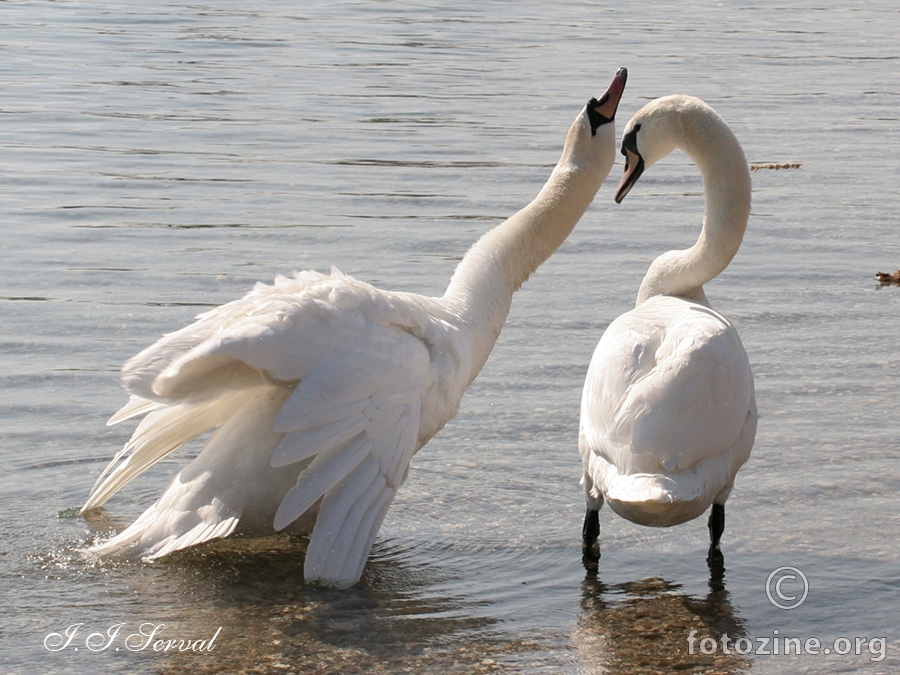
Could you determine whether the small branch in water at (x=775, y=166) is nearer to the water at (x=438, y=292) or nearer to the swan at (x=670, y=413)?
the water at (x=438, y=292)

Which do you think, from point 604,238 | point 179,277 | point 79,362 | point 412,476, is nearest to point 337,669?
point 412,476

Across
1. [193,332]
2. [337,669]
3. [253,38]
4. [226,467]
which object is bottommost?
[337,669]

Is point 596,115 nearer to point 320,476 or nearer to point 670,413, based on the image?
point 670,413

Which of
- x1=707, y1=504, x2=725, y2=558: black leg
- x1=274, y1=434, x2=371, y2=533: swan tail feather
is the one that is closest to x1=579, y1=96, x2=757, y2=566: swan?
x1=707, y1=504, x2=725, y2=558: black leg

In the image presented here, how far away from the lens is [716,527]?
17.4 ft

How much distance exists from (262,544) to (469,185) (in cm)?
588

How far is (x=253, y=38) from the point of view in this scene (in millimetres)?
18594

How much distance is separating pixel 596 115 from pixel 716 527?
1.98 m

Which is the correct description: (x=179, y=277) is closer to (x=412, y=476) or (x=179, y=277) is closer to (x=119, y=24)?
(x=412, y=476)

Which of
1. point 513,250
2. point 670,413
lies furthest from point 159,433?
point 670,413

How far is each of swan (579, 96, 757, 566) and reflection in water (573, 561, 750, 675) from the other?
29cm

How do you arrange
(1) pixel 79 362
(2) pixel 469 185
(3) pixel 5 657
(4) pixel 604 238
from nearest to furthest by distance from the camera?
(3) pixel 5 657 < (1) pixel 79 362 < (4) pixel 604 238 < (2) pixel 469 185

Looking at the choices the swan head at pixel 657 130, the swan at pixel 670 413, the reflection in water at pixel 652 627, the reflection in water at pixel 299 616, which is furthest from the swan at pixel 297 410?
the swan head at pixel 657 130

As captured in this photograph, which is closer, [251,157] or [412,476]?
[412,476]
